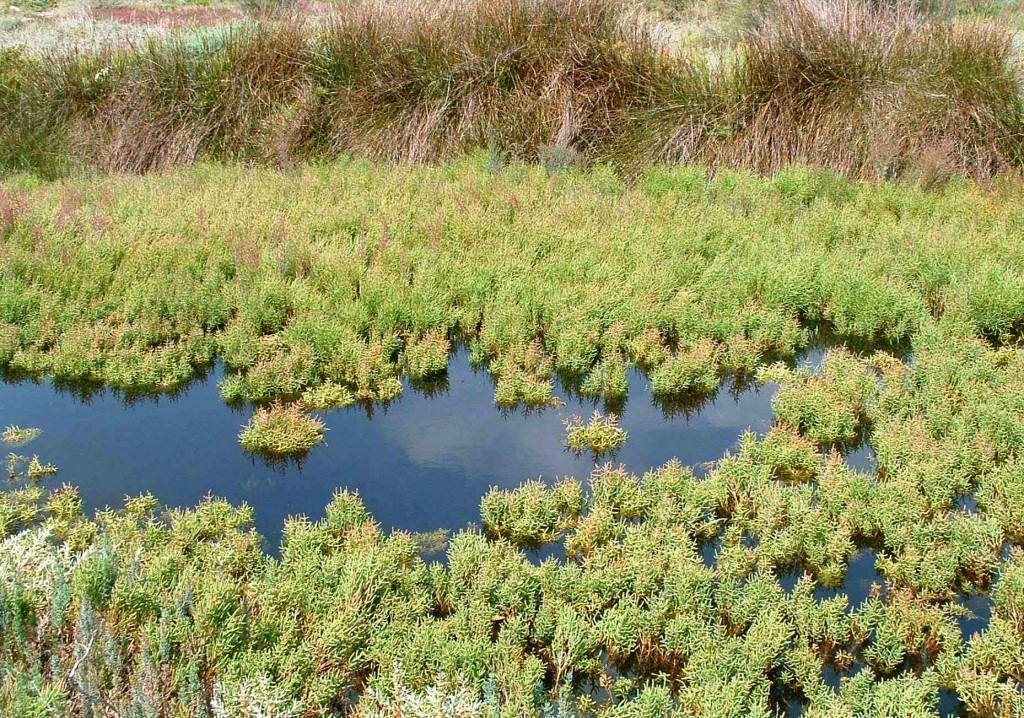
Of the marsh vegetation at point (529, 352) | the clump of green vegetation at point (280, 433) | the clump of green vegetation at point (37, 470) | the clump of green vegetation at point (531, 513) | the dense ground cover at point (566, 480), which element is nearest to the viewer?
the dense ground cover at point (566, 480)

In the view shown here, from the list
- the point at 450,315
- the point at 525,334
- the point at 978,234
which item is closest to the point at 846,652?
the point at 525,334

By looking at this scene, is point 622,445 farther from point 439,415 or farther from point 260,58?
point 260,58

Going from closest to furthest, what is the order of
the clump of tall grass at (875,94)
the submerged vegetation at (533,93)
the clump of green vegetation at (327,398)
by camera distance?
the clump of green vegetation at (327,398), the clump of tall grass at (875,94), the submerged vegetation at (533,93)

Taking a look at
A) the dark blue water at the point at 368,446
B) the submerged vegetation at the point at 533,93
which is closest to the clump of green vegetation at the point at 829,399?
the dark blue water at the point at 368,446

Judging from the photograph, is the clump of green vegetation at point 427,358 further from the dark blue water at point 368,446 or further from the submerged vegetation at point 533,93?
the submerged vegetation at point 533,93

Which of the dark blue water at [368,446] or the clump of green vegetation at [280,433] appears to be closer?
the dark blue water at [368,446]

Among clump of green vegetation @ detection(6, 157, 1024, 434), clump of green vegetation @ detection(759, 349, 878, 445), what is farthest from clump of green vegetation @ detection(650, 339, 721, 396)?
clump of green vegetation @ detection(759, 349, 878, 445)

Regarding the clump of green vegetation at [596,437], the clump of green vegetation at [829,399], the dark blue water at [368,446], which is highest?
the clump of green vegetation at [829,399]
